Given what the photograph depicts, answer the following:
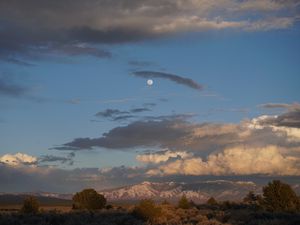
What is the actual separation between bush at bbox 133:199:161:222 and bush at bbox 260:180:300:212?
19463 mm

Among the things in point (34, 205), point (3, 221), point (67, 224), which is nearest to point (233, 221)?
point (67, 224)

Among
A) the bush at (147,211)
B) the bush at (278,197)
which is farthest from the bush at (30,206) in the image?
the bush at (278,197)

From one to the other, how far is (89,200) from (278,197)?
2802 cm

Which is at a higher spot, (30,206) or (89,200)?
(89,200)

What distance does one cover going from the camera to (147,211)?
4641 centimetres

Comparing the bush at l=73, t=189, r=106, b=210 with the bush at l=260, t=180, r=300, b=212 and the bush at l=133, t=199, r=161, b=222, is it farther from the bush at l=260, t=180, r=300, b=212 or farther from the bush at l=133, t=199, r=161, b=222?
the bush at l=133, t=199, r=161, b=222

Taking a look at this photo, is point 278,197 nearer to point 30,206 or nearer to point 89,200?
point 89,200

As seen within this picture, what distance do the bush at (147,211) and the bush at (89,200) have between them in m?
26.8

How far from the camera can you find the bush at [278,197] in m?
61.2

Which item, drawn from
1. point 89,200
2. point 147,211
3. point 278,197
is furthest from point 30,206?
point 278,197

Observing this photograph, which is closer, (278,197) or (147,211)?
(147,211)

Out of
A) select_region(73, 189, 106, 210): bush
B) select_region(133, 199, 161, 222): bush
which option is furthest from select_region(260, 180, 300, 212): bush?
select_region(73, 189, 106, 210): bush

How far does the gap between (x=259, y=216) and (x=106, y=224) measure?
15010 mm

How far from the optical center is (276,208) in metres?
61.1
